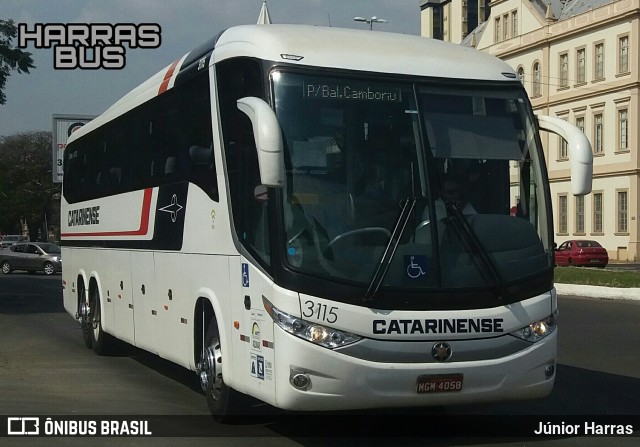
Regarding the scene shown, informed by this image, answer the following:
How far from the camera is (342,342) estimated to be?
8172mm

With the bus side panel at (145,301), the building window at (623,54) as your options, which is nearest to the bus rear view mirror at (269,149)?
the bus side panel at (145,301)

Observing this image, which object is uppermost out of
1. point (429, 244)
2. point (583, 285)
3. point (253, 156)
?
point (253, 156)

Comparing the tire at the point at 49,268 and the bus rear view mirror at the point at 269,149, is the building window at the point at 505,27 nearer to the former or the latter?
the tire at the point at 49,268

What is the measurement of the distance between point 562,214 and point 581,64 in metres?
9.37

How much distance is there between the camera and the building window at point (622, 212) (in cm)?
6191

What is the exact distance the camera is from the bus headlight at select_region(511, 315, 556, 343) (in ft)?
28.3

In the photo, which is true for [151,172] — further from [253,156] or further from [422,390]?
[422,390]

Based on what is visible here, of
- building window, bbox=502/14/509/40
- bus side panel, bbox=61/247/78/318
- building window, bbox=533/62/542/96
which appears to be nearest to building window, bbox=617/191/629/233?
building window, bbox=533/62/542/96

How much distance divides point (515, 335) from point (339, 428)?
2.01 metres

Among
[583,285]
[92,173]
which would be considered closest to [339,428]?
[92,173]

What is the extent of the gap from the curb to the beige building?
95.9ft

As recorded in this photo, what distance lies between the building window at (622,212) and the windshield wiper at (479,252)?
181 feet

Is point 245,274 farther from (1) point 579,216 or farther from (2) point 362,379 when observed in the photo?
(1) point 579,216

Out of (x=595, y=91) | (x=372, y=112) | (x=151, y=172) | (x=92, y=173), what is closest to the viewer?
(x=372, y=112)
